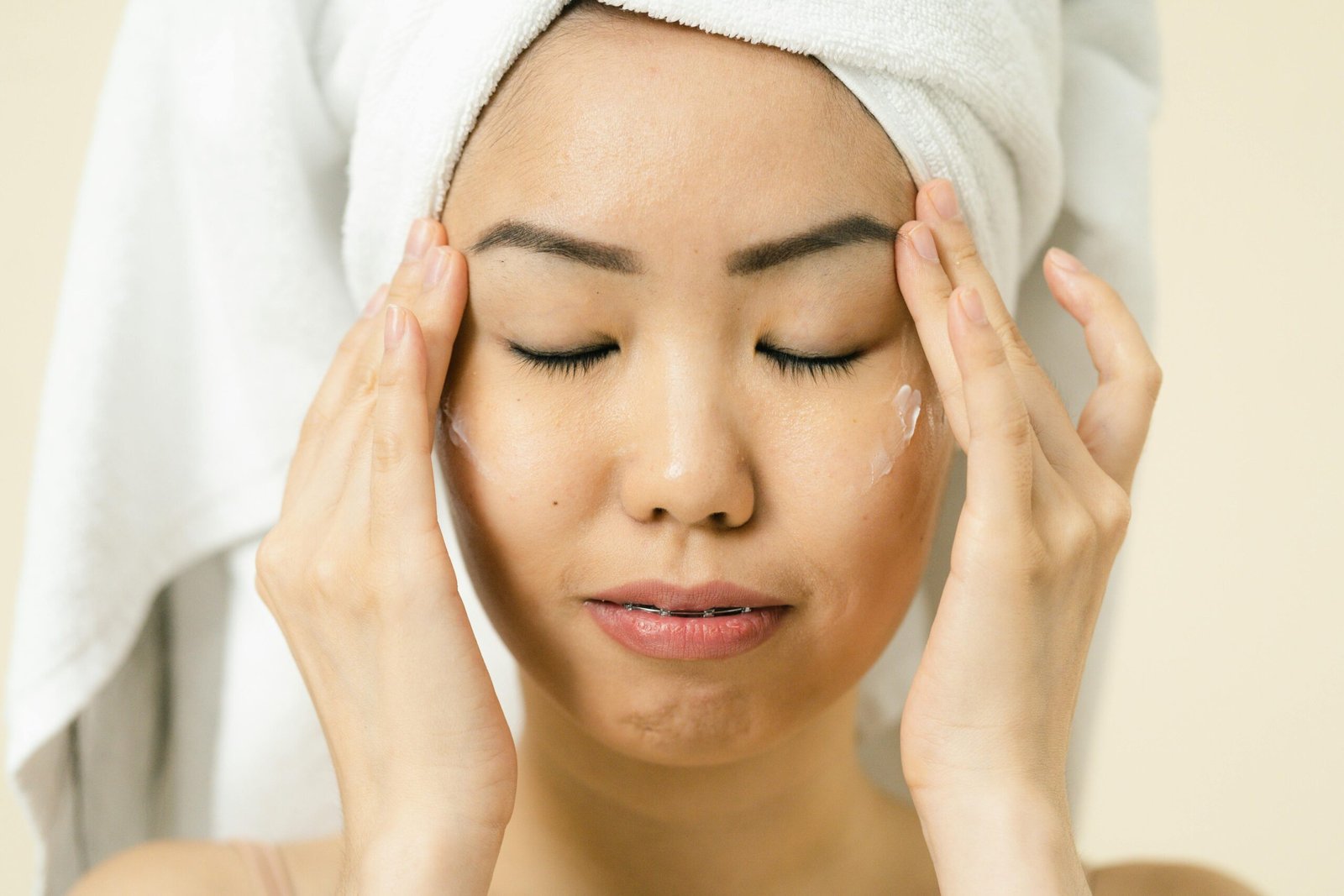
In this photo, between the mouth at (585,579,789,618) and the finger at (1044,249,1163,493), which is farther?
the finger at (1044,249,1163,493)

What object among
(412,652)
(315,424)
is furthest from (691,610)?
(315,424)

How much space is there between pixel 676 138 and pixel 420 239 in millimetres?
253

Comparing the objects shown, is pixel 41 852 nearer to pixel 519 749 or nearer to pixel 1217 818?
pixel 519 749

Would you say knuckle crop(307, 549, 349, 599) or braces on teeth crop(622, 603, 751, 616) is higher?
braces on teeth crop(622, 603, 751, 616)

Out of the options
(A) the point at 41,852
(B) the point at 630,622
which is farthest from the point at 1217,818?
(A) the point at 41,852

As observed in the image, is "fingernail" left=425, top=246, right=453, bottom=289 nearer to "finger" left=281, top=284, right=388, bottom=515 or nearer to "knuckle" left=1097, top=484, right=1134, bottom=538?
"finger" left=281, top=284, right=388, bottom=515

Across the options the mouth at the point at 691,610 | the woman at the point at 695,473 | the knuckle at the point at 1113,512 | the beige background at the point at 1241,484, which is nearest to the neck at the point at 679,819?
the woman at the point at 695,473

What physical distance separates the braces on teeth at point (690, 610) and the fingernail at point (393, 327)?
0.93 feet

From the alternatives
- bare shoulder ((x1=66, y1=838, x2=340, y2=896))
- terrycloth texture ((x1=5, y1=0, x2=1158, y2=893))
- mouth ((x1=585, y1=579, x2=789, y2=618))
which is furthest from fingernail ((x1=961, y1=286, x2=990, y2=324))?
bare shoulder ((x1=66, y1=838, x2=340, y2=896))

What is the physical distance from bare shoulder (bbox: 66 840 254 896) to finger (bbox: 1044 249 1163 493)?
0.88 meters

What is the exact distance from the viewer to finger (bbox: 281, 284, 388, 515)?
46.0 inches

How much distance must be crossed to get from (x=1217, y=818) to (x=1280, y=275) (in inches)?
30.5

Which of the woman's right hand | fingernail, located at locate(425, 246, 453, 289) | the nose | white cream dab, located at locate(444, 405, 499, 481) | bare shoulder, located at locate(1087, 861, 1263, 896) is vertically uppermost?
fingernail, located at locate(425, 246, 453, 289)

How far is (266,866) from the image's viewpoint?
3.98ft
